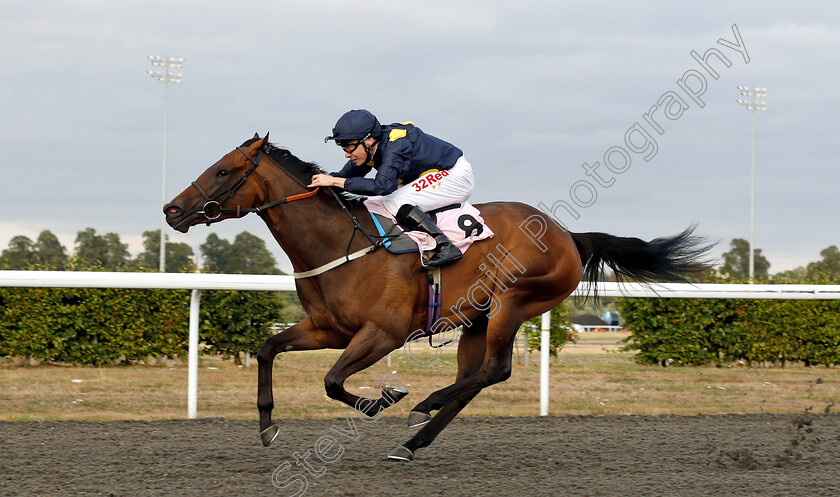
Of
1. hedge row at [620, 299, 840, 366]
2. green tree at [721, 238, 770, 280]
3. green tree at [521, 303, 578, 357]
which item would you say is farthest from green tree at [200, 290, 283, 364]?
green tree at [721, 238, 770, 280]

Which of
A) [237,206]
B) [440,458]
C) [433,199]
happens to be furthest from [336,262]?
[440,458]

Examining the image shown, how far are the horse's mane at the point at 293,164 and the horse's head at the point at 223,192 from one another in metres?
0.06

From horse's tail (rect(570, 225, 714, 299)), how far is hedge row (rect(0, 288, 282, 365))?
383 cm

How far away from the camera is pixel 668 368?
930 centimetres

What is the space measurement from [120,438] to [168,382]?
250 cm

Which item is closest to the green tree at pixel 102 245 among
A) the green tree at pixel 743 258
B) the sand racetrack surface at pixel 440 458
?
the sand racetrack surface at pixel 440 458

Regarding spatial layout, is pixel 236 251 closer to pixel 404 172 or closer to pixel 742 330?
pixel 742 330

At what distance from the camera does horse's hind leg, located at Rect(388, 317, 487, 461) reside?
4.27 metres

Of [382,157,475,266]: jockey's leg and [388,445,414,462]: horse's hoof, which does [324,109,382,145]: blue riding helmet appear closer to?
[382,157,475,266]: jockey's leg

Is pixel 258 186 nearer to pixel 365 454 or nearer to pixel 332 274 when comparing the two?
pixel 332 274

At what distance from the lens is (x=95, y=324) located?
7.55 metres

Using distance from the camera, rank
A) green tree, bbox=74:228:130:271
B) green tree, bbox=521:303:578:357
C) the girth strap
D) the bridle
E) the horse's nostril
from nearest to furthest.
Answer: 1. the horse's nostril
2. the bridle
3. the girth strap
4. green tree, bbox=521:303:578:357
5. green tree, bbox=74:228:130:271

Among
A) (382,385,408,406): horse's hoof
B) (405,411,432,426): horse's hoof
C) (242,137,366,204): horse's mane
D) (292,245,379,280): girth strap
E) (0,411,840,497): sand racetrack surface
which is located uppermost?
(242,137,366,204): horse's mane

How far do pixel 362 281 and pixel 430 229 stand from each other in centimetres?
49
